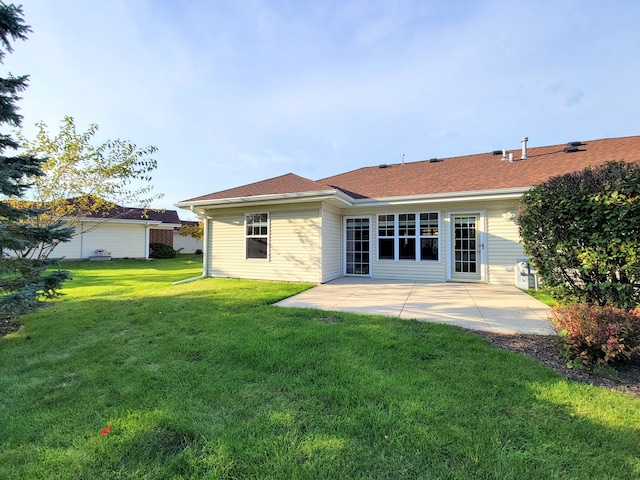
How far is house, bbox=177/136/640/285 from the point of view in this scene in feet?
28.4

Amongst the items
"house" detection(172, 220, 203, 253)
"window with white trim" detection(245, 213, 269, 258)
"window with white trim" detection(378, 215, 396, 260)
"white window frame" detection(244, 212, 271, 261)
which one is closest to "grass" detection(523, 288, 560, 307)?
"window with white trim" detection(378, 215, 396, 260)

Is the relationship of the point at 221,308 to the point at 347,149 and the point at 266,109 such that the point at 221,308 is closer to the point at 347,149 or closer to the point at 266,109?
the point at 266,109

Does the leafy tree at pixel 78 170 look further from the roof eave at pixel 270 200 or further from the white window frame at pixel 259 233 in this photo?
the white window frame at pixel 259 233

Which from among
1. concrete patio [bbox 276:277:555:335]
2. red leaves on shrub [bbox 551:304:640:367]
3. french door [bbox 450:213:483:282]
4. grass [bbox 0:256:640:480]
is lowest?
grass [bbox 0:256:640:480]

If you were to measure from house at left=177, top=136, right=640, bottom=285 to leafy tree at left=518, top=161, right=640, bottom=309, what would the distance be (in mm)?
4756

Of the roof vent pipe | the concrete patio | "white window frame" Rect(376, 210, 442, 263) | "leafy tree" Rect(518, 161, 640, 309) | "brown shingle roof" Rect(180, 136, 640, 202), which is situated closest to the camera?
"leafy tree" Rect(518, 161, 640, 309)

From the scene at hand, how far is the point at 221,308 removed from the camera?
5512mm

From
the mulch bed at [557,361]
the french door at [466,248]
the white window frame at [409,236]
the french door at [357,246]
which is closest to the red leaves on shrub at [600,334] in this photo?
the mulch bed at [557,361]

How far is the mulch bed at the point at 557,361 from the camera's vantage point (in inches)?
108

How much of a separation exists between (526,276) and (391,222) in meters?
4.13

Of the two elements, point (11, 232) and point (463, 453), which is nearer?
point (463, 453)

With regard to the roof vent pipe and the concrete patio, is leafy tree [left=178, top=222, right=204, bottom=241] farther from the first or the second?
the roof vent pipe

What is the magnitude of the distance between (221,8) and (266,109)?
158 inches

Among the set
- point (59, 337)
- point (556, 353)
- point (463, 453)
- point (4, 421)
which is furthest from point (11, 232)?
point (556, 353)
